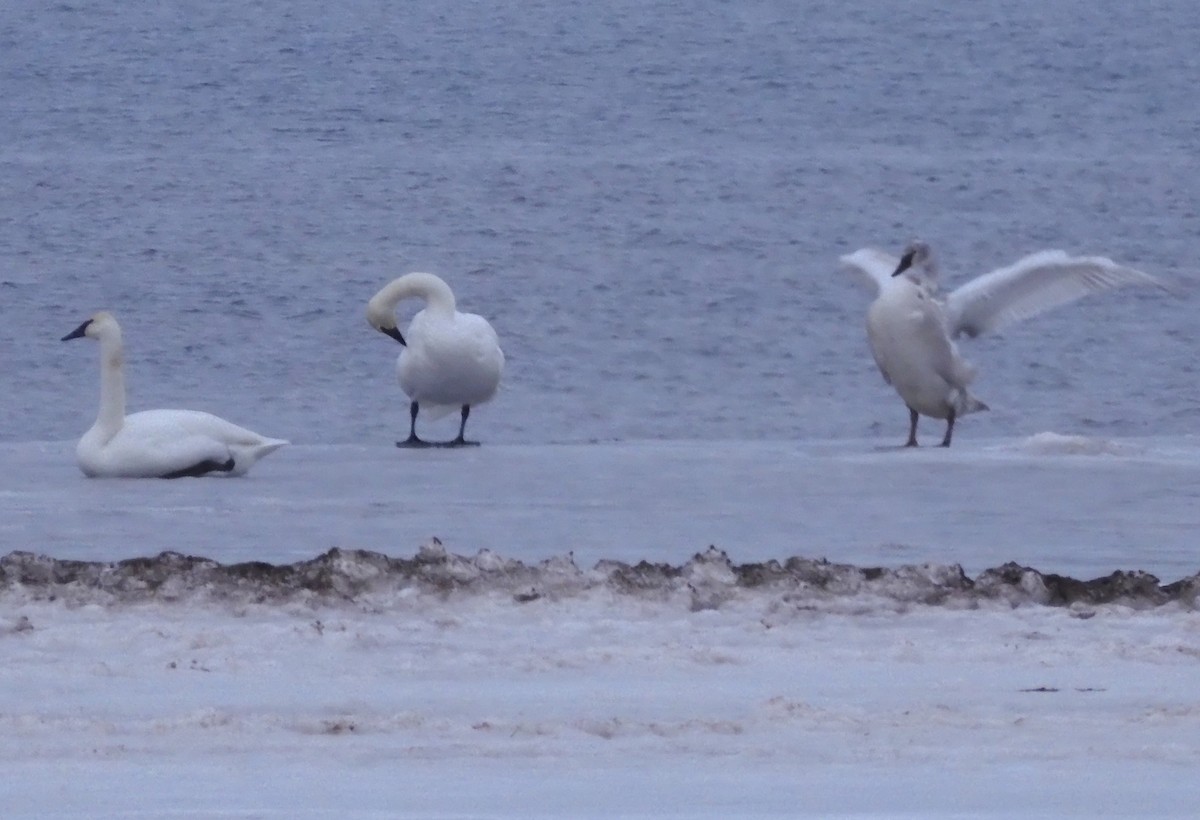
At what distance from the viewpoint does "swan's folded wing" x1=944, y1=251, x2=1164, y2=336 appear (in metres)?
10.1

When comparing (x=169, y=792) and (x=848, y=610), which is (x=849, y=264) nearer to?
(x=848, y=610)

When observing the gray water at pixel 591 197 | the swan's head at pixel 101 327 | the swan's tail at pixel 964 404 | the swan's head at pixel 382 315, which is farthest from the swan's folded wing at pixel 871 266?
the swan's head at pixel 101 327

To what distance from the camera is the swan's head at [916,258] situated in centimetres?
1040

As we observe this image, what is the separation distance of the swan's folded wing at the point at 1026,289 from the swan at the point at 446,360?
6.51 ft

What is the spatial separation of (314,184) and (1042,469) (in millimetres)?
28256

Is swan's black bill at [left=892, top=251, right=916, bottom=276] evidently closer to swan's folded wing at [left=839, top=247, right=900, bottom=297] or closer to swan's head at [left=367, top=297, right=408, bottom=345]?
swan's folded wing at [left=839, top=247, right=900, bottom=297]

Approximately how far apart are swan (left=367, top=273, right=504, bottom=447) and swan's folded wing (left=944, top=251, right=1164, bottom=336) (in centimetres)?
198

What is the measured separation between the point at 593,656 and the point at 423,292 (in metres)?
5.87

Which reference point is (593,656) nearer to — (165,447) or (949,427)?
(165,447)

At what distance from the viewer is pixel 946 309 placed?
1024 centimetres

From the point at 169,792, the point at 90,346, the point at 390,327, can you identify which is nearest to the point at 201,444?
the point at 390,327

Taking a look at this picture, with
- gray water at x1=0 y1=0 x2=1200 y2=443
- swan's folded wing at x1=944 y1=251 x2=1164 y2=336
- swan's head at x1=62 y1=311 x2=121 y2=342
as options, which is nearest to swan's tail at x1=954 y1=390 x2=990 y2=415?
swan's folded wing at x1=944 y1=251 x2=1164 y2=336

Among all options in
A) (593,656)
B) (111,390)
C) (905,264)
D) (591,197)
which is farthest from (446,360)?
Answer: (591,197)

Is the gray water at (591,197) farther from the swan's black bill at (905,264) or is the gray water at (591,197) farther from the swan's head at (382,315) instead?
the swan's head at (382,315)
